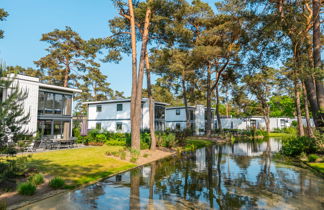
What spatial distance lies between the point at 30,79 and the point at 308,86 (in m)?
23.5

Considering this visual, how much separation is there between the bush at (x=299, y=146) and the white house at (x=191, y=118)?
2452 cm

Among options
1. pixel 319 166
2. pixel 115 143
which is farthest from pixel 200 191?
pixel 115 143

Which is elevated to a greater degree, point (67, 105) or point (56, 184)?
point (67, 105)

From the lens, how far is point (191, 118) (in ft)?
139

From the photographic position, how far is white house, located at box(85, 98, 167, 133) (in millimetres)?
30531

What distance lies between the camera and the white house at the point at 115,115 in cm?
3053

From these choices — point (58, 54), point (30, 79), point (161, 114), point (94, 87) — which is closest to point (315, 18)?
point (30, 79)

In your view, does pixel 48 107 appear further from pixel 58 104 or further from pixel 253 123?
pixel 253 123

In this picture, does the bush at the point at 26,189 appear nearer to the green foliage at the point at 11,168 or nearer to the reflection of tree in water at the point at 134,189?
the green foliage at the point at 11,168

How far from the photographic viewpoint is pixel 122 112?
30.9 meters

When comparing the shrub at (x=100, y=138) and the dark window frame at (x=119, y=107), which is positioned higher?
the dark window frame at (x=119, y=107)

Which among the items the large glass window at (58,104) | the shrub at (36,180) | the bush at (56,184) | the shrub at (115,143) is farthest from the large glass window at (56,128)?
the bush at (56,184)

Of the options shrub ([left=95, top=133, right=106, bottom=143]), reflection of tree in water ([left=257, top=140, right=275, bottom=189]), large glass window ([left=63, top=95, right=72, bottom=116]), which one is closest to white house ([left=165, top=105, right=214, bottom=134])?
shrub ([left=95, top=133, right=106, bottom=143])

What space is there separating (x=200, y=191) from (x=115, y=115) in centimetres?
2530
